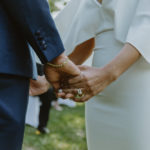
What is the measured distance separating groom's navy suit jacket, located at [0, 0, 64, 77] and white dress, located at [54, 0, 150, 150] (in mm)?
560

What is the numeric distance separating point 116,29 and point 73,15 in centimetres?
50

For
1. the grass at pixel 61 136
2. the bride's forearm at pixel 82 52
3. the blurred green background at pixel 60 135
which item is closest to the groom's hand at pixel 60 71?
the bride's forearm at pixel 82 52

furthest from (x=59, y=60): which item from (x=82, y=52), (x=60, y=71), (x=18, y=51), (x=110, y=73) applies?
(x=82, y=52)

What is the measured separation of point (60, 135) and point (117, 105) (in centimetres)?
378

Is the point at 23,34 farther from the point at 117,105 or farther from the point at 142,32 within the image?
the point at 117,105

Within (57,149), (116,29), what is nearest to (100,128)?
(116,29)

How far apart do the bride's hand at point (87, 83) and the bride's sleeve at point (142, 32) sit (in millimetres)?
212

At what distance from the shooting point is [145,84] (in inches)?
65.8

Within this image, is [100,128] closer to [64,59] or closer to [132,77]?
[132,77]

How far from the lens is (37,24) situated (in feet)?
4.05

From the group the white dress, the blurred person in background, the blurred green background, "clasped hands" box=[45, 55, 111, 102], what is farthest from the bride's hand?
the blurred green background

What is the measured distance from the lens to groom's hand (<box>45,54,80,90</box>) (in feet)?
4.51

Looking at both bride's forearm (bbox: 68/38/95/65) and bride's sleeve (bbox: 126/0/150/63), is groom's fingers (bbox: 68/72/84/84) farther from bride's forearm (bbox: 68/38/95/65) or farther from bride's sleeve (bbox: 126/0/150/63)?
bride's forearm (bbox: 68/38/95/65)

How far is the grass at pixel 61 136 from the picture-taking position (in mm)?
4738
